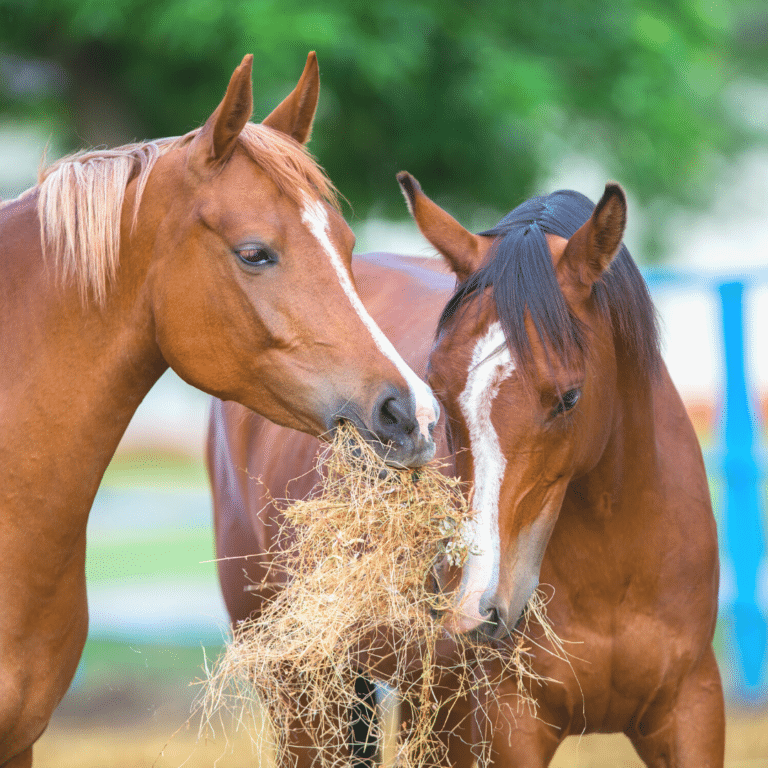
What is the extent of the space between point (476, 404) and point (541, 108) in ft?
13.6

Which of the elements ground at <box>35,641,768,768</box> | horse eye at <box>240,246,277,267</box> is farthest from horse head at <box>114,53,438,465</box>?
ground at <box>35,641,768,768</box>

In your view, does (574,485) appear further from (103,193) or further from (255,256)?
(103,193)

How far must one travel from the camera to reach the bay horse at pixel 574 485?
2336 mm

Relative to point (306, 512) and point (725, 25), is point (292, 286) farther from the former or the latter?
point (725, 25)

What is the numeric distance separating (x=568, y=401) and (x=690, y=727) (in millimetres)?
1049

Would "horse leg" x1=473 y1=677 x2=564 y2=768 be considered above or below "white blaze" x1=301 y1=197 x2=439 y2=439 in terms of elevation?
below

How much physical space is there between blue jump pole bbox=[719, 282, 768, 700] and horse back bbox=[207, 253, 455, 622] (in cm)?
230

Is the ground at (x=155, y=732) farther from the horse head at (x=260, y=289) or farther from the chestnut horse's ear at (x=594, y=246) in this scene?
the chestnut horse's ear at (x=594, y=246)

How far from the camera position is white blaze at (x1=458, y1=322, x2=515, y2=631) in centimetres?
222

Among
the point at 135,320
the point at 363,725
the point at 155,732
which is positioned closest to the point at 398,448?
the point at 135,320

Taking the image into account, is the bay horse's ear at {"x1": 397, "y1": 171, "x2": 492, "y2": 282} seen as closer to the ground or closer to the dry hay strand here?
the dry hay strand

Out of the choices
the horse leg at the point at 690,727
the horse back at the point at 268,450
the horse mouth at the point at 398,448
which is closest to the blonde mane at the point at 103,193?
the horse mouth at the point at 398,448

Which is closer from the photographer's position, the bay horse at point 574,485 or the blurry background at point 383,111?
the bay horse at point 574,485

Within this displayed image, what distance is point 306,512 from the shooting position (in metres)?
2.34
